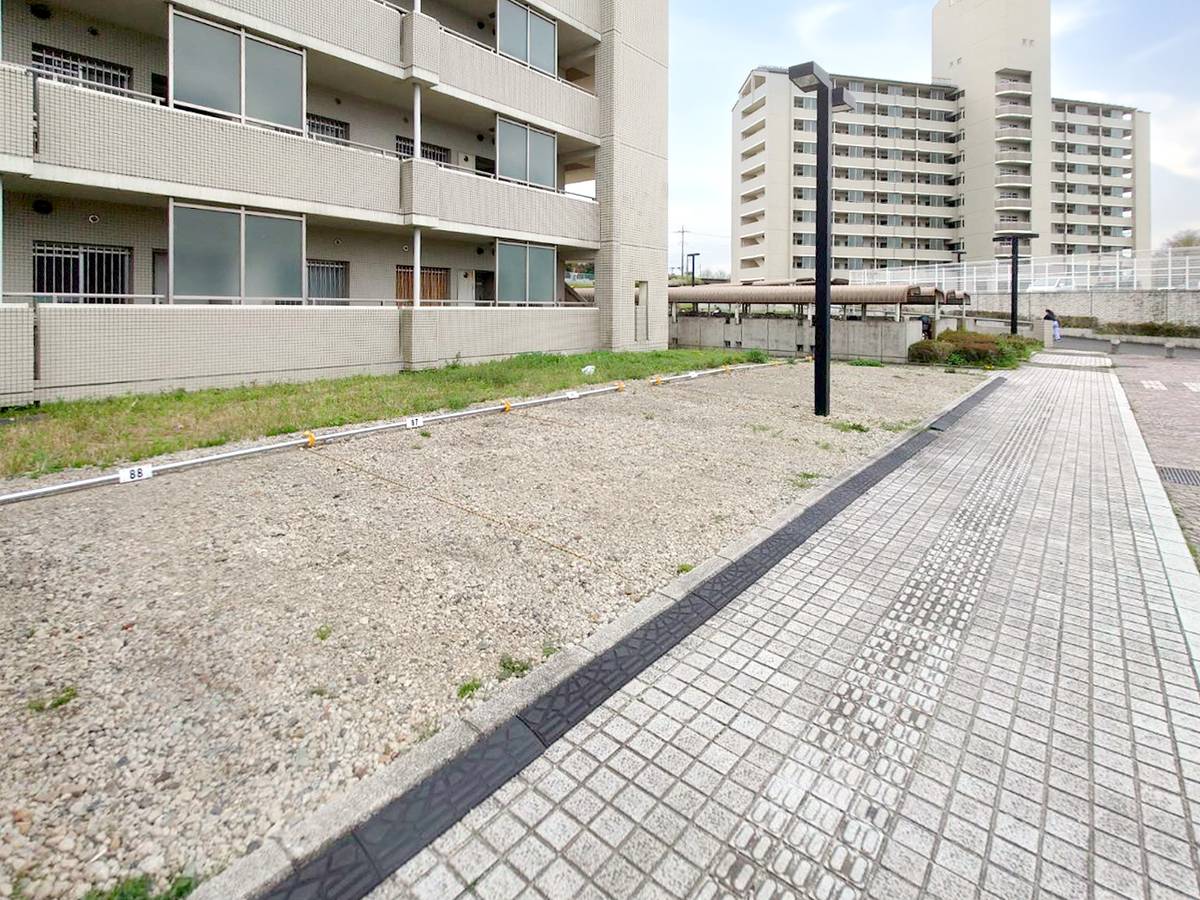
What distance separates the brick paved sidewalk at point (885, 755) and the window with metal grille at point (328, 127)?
1532 centimetres

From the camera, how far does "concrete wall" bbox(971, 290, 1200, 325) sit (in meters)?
33.9

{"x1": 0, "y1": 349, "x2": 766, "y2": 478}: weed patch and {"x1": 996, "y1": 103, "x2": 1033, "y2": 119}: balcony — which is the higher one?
{"x1": 996, "y1": 103, "x2": 1033, "y2": 119}: balcony

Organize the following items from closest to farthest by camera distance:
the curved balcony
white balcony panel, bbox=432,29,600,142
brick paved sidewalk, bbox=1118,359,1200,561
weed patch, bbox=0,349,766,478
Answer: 1. brick paved sidewalk, bbox=1118,359,1200,561
2. weed patch, bbox=0,349,766,478
3. white balcony panel, bbox=432,29,600,142
4. the curved balcony

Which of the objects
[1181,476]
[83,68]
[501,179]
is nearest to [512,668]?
[1181,476]

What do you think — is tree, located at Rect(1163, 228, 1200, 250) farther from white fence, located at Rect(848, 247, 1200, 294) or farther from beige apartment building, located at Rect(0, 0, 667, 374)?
beige apartment building, located at Rect(0, 0, 667, 374)

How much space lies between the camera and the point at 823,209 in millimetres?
10672

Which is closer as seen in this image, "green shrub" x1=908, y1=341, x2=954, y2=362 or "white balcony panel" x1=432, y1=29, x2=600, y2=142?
"white balcony panel" x1=432, y1=29, x2=600, y2=142

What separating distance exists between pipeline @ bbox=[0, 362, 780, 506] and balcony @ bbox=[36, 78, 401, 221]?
6.26 meters

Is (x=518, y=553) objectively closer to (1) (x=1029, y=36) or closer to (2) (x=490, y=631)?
(2) (x=490, y=631)

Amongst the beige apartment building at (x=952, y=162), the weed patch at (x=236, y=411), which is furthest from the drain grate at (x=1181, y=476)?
the beige apartment building at (x=952, y=162)

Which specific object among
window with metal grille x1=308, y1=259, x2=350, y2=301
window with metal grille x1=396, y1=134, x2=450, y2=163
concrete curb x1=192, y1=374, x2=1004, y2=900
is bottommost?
concrete curb x1=192, y1=374, x2=1004, y2=900

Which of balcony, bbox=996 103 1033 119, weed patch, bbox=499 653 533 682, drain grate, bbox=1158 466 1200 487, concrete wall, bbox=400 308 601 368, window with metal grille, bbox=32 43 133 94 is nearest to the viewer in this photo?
weed patch, bbox=499 653 533 682

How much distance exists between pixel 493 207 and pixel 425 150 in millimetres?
3027

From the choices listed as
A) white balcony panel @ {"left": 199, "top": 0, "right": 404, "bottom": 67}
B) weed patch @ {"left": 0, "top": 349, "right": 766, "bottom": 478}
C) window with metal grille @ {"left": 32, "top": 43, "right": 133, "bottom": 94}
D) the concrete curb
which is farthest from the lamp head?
window with metal grille @ {"left": 32, "top": 43, "right": 133, "bottom": 94}
